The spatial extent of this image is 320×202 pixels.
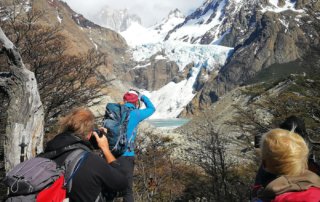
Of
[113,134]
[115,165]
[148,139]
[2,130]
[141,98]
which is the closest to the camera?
[115,165]

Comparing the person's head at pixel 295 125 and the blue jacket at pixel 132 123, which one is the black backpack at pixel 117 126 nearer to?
the blue jacket at pixel 132 123

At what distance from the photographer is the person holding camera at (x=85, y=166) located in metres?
2.73

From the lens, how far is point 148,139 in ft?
76.3

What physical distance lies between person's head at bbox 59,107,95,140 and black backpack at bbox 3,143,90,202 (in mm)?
111

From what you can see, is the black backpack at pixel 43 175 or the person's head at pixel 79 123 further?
the person's head at pixel 79 123

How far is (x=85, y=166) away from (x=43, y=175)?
0.28 m

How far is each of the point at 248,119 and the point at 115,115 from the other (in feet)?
21.3

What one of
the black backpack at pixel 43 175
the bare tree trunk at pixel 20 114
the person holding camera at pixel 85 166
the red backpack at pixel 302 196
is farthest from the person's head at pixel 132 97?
the red backpack at pixel 302 196

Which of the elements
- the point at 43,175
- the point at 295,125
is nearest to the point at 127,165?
the point at 43,175

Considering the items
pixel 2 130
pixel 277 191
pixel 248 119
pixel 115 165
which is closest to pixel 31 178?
pixel 115 165

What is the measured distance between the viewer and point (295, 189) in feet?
6.85

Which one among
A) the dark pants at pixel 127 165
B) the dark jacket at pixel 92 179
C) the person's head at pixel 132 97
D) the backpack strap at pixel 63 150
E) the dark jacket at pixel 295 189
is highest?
the person's head at pixel 132 97

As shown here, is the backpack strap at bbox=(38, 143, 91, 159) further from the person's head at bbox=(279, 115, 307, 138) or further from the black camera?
the person's head at bbox=(279, 115, 307, 138)

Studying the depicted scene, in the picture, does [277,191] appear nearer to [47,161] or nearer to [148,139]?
[47,161]
